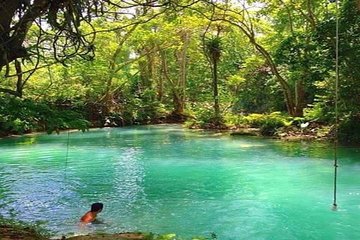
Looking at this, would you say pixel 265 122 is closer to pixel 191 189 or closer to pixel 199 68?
pixel 191 189

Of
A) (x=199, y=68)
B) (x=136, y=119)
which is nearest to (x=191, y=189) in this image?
(x=136, y=119)

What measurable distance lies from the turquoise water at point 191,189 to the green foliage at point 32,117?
2.65m

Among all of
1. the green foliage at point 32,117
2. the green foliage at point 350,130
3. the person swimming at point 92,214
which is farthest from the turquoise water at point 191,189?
the green foliage at point 32,117

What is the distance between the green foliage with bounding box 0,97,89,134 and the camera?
11.1 ft

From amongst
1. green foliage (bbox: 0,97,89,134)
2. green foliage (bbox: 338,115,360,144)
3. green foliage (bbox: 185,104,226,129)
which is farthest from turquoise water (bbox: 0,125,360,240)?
green foliage (bbox: 185,104,226,129)

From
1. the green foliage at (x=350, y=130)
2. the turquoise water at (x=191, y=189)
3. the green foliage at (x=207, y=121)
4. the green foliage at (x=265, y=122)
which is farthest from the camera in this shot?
the green foliage at (x=207, y=121)

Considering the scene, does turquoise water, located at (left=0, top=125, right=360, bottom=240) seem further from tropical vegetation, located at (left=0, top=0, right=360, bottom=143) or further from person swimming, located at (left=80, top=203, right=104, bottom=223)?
tropical vegetation, located at (left=0, top=0, right=360, bottom=143)

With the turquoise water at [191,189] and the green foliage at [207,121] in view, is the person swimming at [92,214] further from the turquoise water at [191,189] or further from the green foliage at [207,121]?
the green foliage at [207,121]

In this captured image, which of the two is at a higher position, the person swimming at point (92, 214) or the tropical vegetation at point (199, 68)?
the tropical vegetation at point (199, 68)

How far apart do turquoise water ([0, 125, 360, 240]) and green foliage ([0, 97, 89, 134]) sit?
2650 millimetres

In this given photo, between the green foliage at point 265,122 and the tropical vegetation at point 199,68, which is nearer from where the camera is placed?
the tropical vegetation at point 199,68

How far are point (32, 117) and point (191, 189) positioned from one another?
5.33 metres

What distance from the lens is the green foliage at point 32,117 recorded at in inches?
133

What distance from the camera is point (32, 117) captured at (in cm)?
343
